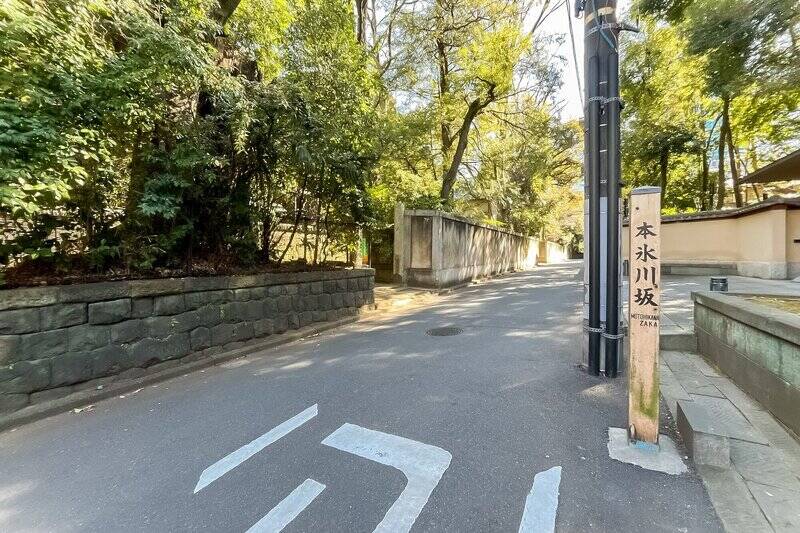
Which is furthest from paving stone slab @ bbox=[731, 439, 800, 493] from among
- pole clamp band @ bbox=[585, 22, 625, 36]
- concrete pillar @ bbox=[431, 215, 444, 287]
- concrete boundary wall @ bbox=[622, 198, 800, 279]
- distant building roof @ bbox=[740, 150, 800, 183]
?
distant building roof @ bbox=[740, 150, 800, 183]

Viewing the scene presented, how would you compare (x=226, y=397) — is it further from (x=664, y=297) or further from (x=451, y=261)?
(x=451, y=261)

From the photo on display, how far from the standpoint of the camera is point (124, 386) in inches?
149

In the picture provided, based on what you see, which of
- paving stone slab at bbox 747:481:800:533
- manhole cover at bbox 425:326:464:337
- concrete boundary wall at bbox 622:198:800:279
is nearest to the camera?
paving stone slab at bbox 747:481:800:533

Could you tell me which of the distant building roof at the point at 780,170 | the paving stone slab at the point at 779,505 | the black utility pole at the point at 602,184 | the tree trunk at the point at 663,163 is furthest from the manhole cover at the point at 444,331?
the tree trunk at the point at 663,163

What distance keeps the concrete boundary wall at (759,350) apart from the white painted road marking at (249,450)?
373cm

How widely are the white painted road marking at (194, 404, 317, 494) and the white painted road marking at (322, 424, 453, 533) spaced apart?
1.31 ft

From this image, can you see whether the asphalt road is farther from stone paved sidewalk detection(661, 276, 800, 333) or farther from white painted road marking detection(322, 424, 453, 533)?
stone paved sidewalk detection(661, 276, 800, 333)

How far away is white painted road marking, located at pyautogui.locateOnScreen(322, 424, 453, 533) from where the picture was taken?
202 cm

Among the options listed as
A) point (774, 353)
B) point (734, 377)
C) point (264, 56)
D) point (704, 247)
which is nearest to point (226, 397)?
point (774, 353)

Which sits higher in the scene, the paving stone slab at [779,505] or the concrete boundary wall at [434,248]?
the concrete boundary wall at [434,248]

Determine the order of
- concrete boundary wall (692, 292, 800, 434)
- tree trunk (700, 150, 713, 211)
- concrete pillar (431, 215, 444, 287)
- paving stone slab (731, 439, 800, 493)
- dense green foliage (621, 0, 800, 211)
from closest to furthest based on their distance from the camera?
paving stone slab (731, 439, 800, 493)
concrete boundary wall (692, 292, 800, 434)
dense green foliage (621, 0, 800, 211)
concrete pillar (431, 215, 444, 287)
tree trunk (700, 150, 713, 211)

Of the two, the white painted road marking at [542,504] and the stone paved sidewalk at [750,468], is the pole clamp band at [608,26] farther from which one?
the white painted road marking at [542,504]

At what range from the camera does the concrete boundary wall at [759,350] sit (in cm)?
261

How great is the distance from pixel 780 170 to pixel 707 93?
14.0 ft
